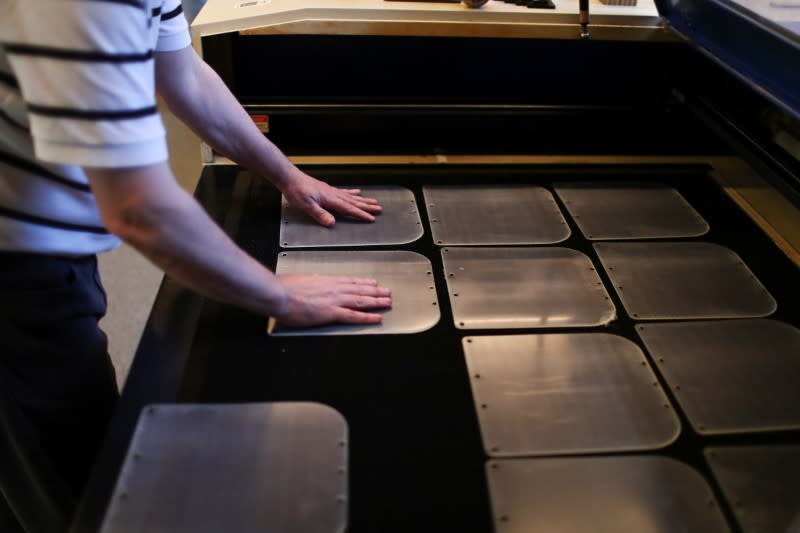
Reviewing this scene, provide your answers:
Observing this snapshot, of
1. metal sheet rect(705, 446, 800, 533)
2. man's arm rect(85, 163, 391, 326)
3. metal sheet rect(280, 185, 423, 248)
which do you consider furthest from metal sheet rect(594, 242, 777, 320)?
man's arm rect(85, 163, 391, 326)

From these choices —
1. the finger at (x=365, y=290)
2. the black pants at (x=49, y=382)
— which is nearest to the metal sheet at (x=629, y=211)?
the finger at (x=365, y=290)

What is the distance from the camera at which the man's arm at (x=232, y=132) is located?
3.95ft

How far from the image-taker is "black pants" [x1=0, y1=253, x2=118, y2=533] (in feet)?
3.21

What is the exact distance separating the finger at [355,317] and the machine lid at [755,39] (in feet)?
2.80

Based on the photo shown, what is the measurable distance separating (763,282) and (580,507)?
0.80 m

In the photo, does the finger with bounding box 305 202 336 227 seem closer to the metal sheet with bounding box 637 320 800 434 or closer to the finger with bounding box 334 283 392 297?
the finger with bounding box 334 283 392 297

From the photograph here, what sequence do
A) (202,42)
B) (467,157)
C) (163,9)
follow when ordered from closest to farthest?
(163,9) → (202,42) → (467,157)

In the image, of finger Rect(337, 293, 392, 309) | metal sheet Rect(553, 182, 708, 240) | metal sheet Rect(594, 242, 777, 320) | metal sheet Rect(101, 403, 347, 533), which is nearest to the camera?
metal sheet Rect(101, 403, 347, 533)

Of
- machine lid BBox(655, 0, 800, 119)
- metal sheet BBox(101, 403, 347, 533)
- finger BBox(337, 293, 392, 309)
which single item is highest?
machine lid BBox(655, 0, 800, 119)

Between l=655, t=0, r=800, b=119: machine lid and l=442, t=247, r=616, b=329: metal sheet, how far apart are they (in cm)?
50

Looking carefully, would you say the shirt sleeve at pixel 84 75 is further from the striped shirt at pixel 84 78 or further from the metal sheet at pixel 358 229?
the metal sheet at pixel 358 229

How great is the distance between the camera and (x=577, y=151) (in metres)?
1.83

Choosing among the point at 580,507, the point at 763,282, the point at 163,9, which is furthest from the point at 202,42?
the point at 763,282

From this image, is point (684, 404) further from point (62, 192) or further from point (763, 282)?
point (62, 192)
